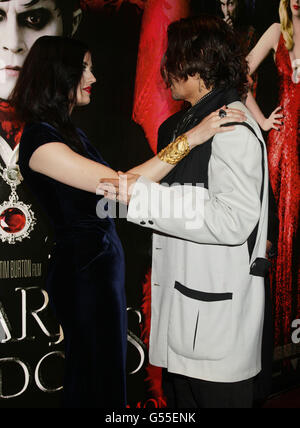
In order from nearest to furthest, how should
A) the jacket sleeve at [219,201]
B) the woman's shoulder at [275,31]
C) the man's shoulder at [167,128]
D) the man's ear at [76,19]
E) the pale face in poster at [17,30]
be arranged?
the jacket sleeve at [219,201] < the pale face in poster at [17,30] < the man's ear at [76,19] < the man's shoulder at [167,128] < the woman's shoulder at [275,31]

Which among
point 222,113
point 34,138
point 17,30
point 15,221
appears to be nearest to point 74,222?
point 34,138

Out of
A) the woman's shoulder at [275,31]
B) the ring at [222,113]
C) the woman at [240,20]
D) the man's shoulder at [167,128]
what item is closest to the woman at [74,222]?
the ring at [222,113]

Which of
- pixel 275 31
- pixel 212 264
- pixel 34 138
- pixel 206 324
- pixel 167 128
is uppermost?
pixel 275 31

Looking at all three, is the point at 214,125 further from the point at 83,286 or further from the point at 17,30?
the point at 17,30

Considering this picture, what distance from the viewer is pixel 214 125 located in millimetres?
1541

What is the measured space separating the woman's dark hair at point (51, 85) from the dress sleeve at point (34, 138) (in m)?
0.04

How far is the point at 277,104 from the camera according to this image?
2775 mm

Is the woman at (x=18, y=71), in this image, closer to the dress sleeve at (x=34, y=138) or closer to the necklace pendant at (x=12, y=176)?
the necklace pendant at (x=12, y=176)

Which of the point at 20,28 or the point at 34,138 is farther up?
the point at 20,28

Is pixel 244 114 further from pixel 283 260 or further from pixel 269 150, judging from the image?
pixel 283 260

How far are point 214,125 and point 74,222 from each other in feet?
2.29

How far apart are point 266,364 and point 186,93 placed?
1.18 m

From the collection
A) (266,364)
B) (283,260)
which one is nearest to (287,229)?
(283,260)

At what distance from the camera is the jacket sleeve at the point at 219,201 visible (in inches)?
58.1
